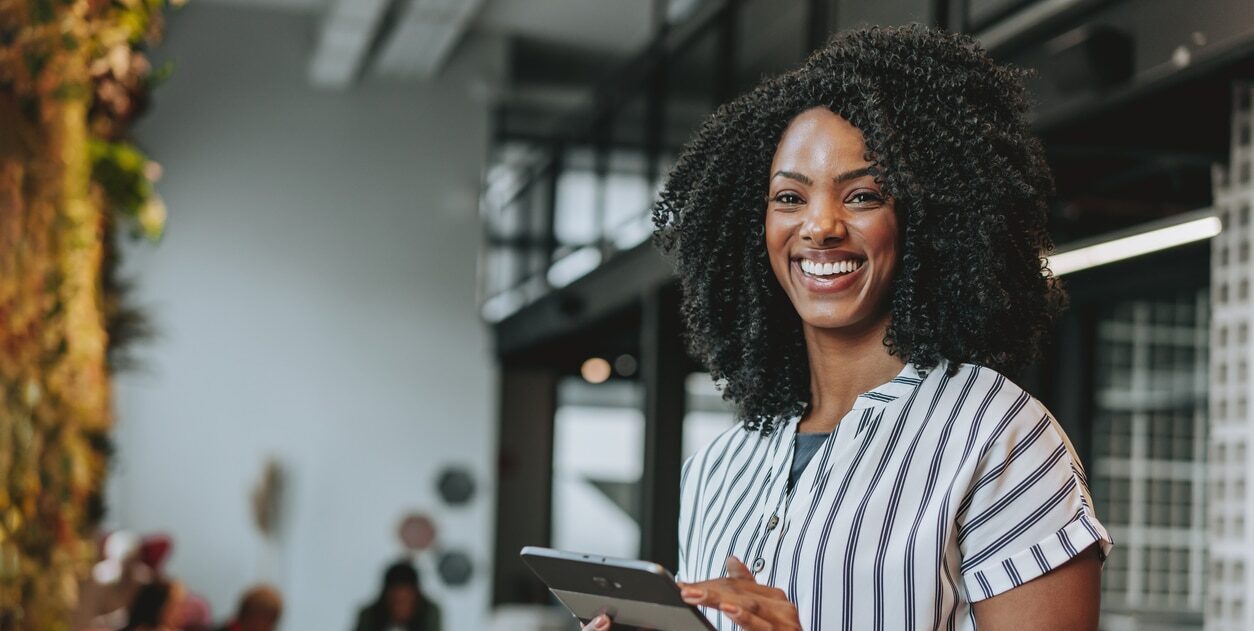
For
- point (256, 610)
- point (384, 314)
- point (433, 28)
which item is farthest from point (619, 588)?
point (384, 314)

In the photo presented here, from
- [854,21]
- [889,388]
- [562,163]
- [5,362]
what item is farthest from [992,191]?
[562,163]

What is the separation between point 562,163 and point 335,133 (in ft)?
10.7

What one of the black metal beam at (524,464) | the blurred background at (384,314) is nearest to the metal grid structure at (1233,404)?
the blurred background at (384,314)

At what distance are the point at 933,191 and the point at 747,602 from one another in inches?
19.6

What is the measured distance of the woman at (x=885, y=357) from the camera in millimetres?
1388

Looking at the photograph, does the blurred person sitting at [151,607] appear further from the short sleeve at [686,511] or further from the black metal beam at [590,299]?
the short sleeve at [686,511]

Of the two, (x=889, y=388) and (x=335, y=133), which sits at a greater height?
(x=335, y=133)

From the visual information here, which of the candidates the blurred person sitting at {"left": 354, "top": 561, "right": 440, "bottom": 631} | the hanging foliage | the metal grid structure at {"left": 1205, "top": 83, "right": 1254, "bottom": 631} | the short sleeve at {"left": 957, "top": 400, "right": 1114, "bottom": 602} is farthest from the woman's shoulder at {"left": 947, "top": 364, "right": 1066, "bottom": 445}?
the blurred person sitting at {"left": 354, "top": 561, "right": 440, "bottom": 631}

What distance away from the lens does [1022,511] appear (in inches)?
54.2

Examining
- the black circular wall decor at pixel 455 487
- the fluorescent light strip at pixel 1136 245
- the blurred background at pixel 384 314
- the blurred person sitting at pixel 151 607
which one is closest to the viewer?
Answer: the fluorescent light strip at pixel 1136 245

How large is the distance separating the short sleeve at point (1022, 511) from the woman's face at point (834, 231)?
231 millimetres

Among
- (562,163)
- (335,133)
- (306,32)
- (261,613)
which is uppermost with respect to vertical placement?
(306,32)

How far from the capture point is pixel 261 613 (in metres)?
6.76

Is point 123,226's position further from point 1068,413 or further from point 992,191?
point 992,191
